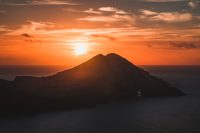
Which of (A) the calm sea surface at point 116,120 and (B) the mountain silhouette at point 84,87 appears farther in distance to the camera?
(B) the mountain silhouette at point 84,87

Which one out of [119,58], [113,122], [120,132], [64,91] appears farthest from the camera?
[119,58]

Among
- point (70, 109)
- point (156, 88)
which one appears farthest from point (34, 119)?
point (156, 88)

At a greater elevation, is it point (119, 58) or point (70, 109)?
point (119, 58)

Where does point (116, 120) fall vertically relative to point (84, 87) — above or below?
below

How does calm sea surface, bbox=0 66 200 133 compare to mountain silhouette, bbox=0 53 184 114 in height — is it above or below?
below

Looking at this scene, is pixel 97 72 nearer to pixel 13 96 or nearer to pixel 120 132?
pixel 13 96

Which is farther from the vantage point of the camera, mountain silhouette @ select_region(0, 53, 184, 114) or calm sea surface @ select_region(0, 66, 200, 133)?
mountain silhouette @ select_region(0, 53, 184, 114)

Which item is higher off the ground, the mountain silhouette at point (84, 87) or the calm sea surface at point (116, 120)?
the mountain silhouette at point (84, 87)

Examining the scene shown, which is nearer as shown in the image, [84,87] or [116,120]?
[116,120]
